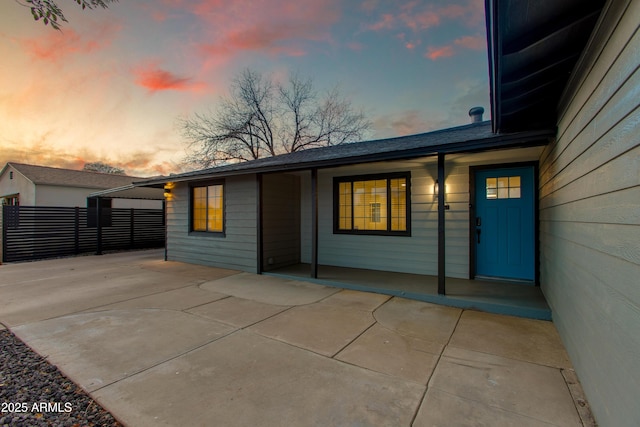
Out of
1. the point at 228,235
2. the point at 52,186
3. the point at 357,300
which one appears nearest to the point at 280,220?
the point at 228,235

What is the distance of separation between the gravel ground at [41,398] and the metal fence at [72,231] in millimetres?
8459

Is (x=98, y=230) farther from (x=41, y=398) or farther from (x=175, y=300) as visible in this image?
(x=41, y=398)

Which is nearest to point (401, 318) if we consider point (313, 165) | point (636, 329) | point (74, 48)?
point (636, 329)

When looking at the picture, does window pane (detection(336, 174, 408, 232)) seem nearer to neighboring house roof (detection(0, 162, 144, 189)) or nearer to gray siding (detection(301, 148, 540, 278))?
gray siding (detection(301, 148, 540, 278))

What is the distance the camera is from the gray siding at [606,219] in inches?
51.1

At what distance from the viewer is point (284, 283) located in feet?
17.9

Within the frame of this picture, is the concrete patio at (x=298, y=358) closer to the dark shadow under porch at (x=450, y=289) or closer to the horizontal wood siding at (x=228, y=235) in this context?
the dark shadow under porch at (x=450, y=289)

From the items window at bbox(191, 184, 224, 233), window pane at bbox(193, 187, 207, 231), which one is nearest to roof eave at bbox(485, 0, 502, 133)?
window at bbox(191, 184, 224, 233)

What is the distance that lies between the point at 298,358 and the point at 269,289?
2.57 m

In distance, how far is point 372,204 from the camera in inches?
248

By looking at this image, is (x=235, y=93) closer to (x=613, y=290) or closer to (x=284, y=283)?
(x=284, y=283)

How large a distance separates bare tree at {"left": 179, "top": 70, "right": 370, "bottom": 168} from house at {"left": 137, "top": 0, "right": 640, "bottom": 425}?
9.97 m

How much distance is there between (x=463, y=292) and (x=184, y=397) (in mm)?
3998

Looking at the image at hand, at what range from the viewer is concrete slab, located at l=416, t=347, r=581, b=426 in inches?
69.8
